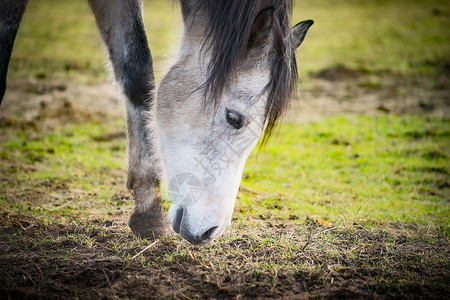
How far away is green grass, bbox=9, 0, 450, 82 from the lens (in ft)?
32.1

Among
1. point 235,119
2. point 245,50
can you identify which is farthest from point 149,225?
point 245,50

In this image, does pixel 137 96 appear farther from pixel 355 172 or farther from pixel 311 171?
pixel 355 172

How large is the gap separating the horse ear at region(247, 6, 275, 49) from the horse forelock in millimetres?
30

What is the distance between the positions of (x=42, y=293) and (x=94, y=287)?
285 mm

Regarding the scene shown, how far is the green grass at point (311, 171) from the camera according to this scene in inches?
155

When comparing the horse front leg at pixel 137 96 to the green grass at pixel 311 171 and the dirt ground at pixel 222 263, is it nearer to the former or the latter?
the dirt ground at pixel 222 263

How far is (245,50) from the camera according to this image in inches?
103

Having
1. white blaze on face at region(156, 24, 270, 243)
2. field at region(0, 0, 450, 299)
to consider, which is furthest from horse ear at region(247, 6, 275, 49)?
field at region(0, 0, 450, 299)

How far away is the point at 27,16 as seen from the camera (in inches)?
561

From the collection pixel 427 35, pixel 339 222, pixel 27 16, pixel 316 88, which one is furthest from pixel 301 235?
pixel 27 16

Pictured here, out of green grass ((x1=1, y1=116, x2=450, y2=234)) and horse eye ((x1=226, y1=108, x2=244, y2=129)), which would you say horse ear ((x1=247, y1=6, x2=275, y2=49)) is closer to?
horse eye ((x1=226, y1=108, x2=244, y2=129))

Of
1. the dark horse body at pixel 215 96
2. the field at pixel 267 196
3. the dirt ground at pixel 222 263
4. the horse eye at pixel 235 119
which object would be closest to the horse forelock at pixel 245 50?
the dark horse body at pixel 215 96

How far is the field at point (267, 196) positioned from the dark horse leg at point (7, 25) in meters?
0.69

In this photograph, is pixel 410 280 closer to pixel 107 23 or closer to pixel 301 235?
pixel 301 235
